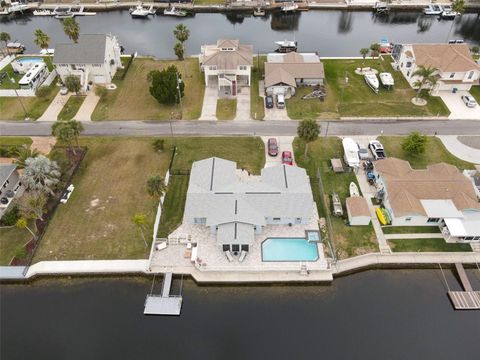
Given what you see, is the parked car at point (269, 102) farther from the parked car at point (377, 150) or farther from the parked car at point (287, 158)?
the parked car at point (377, 150)

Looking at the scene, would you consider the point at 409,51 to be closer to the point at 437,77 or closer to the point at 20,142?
the point at 437,77

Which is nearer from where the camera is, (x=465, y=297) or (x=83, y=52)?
(x=465, y=297)

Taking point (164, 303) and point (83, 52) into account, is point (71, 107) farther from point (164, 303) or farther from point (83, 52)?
point (164, 303)

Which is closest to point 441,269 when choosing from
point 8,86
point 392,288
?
point 392,288

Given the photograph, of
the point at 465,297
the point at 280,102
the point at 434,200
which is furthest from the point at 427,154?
the point at 280,102

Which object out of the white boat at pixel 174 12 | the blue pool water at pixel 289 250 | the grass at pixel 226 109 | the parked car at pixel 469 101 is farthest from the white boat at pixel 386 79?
the white boat at pixel 174 12

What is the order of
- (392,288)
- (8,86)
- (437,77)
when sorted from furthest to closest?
(8,86) → (437,77) → (392,288)
